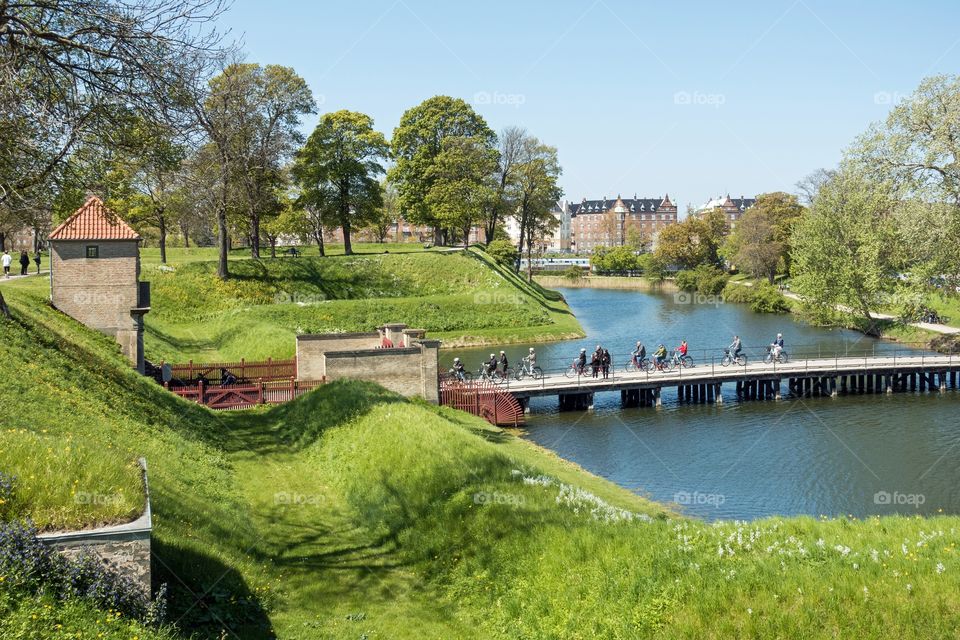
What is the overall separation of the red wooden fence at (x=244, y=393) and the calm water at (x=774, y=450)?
10107 millimetres

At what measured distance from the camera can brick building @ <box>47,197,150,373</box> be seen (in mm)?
31484

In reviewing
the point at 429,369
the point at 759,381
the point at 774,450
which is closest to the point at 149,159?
the point at 429,369

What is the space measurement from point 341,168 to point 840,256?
4199 cm

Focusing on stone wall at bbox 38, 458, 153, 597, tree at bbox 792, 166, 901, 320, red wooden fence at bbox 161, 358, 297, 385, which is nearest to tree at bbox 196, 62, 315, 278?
red wooden fence at bbox 161, 358, 297, 385

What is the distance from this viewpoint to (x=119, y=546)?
10109mm

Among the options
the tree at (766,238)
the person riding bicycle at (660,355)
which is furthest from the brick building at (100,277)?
the tree at (766,238)

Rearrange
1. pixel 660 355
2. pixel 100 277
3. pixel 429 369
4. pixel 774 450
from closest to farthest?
pixel 774 450, pixel 100 277, pixel 429 369, pixel 660 355

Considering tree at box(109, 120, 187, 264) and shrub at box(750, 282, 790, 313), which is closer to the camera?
tree at box(109, 120, 187, 264)

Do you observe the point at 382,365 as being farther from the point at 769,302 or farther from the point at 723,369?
the point at 769,302

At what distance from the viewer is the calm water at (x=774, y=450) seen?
25.2 metres

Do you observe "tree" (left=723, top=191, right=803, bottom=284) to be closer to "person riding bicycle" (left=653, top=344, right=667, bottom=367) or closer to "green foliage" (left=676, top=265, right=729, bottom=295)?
"green foliage" (left=676, top=265, right=729, bottom=295)

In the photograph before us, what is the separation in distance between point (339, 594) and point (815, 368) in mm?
36441

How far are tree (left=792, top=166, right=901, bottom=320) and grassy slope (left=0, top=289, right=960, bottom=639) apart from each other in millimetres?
47366

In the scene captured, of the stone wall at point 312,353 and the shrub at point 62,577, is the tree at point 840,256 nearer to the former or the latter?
the stone wall at point 312,353
